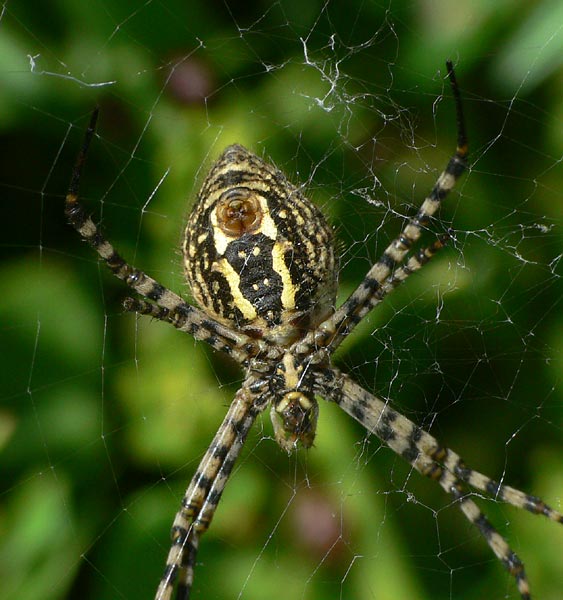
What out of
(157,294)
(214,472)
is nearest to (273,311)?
(157,294)

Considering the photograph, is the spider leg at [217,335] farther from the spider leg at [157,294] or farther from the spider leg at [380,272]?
the spider leg at [380,272]

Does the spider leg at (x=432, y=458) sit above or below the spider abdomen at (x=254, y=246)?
below

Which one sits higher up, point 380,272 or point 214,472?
point 380,272

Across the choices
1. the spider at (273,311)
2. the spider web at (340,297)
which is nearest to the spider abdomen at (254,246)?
the spider at (273,311)

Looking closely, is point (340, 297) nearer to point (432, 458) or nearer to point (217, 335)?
point (217, 335)

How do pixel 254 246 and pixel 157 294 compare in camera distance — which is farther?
pixel 157 294

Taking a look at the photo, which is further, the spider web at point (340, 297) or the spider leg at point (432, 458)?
the spider web at point (340, 297)

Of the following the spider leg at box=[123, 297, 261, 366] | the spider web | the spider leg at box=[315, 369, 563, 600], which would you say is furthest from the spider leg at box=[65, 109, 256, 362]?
the spider leg at box=[315, 369, 563, 600]

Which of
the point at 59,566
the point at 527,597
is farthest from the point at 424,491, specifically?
the point at 59,566
